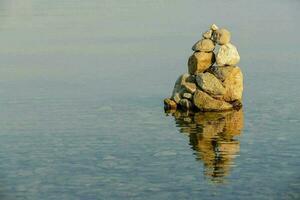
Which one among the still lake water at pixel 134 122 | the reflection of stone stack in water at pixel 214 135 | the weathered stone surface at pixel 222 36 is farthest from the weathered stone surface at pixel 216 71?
the still lake water at pixel 134 122

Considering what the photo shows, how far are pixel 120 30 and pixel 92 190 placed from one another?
94.2 meters

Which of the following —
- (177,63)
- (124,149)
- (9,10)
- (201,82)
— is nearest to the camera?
(124,149)

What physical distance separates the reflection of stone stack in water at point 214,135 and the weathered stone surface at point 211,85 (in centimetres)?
239

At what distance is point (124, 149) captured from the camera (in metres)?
57.7

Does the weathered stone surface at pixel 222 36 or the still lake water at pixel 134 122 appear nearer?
the still lake water at pixel 134 122

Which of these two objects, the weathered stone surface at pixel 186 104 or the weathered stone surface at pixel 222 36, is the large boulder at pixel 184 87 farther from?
the weathered stone surface at pixel 222 36

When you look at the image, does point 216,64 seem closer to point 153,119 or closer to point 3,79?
point 153,119

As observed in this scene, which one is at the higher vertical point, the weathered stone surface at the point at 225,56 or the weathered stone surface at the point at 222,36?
the weathered stone surface at the point at 222,36

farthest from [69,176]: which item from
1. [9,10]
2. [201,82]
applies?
[9,10]

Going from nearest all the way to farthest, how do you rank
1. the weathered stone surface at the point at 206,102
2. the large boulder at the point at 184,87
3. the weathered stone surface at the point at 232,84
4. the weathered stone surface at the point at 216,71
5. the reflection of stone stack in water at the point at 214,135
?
the reflection of stone stack in water at the point at 214,135 < the weathered stone surface at the point at 206,102 < the weathered stone surface at the point at 232,84 < the large boulder at the point at 184,87 < the weathered stone surface at the point at 216,71

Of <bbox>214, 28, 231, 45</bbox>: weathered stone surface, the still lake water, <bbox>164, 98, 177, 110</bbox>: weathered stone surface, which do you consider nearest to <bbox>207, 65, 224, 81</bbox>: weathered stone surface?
<bbox>214, 28, 231, 45</bbox>: weathered stone surface

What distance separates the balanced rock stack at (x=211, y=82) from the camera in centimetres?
7175

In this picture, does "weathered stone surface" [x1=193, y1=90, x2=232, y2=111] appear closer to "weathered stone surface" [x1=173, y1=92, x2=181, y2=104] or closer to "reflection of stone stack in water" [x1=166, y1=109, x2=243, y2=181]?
"reflection of stone stack in water" [x1=166, y1=109, x2=243, y2=181]

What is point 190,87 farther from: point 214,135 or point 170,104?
point 214,135
